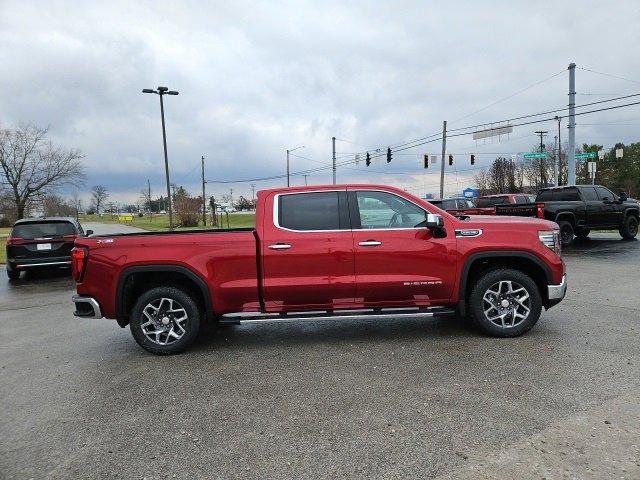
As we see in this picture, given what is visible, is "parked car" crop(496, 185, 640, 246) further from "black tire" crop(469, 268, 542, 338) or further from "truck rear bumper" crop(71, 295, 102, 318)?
"truck rear bumper" crop(71, 295, 102, 318)

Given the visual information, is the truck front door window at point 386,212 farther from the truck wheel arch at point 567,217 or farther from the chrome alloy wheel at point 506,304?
the truck wheel arch at point 567,217

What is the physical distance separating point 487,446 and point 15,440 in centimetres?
331

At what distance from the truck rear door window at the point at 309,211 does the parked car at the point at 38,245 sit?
9217mm

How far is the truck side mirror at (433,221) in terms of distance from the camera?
4828 millimetres

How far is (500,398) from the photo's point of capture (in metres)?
3.61

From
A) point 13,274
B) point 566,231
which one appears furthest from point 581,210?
point 13,274

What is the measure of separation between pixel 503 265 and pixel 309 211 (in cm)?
237

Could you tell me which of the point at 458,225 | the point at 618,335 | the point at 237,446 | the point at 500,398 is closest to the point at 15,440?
the point at 237,446

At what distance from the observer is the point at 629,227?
15.2m

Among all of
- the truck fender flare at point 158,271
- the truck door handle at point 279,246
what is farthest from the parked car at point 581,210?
the truck fender flare at point 158,271

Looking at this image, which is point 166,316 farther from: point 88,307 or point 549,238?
point 549,238

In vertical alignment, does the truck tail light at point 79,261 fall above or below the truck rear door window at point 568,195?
below

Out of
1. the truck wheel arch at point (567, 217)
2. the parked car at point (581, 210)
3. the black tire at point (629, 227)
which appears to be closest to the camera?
the parked car at point (581, 210)

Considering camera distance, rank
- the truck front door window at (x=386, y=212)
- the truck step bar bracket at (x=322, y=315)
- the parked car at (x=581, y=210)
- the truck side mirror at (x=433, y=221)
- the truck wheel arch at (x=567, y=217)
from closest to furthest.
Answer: the truck side mirror at (x=433, y=221)
the truck step bar bracket at (x=322, y=315)
the truck front door window at (x=386, y=212)
the parked car at (x=581, y=210)
the truck wheel arch at (x=567, y=217)
